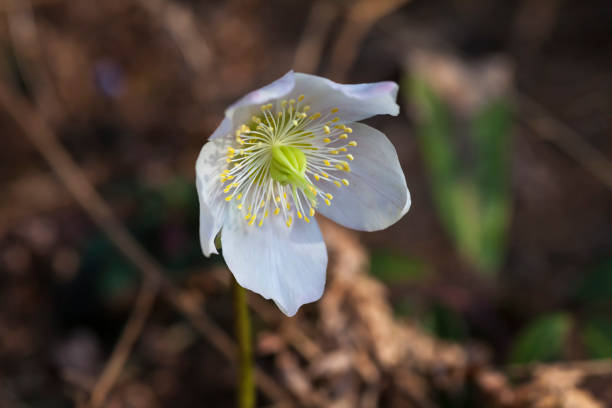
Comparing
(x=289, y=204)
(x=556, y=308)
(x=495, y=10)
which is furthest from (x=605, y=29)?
(x=289, y=204)

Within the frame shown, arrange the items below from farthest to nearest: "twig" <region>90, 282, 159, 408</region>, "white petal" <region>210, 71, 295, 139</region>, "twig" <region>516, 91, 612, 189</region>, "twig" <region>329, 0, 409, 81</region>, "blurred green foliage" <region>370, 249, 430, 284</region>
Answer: "twig" <region>329, 0, 409, 81</region>, "twig" <region>516, 91, 612, 189</region>, "blurred green foliage" <region>370, 249, 430, 284</region>, "twig" <region>90, 282, 159, 408</region>, "white petal" <region>210, 71, 295, 139</region>

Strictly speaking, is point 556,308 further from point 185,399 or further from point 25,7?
point 25,7

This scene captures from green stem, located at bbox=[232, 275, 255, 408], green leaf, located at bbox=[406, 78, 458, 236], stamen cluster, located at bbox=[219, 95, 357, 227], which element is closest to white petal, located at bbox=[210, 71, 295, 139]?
stamen cluster, located at bbox=[219, 95, 357, 227]

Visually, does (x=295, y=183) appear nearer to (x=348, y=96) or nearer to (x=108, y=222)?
(x=348, y=96)

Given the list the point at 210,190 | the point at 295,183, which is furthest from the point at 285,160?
the point at 210,190

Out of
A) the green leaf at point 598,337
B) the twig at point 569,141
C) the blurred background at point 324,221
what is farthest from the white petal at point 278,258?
the twig at point 569,141

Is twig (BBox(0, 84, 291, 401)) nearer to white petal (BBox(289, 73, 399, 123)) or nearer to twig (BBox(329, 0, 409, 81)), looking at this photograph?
white petal (BBox(289, 73, 399, 123))
